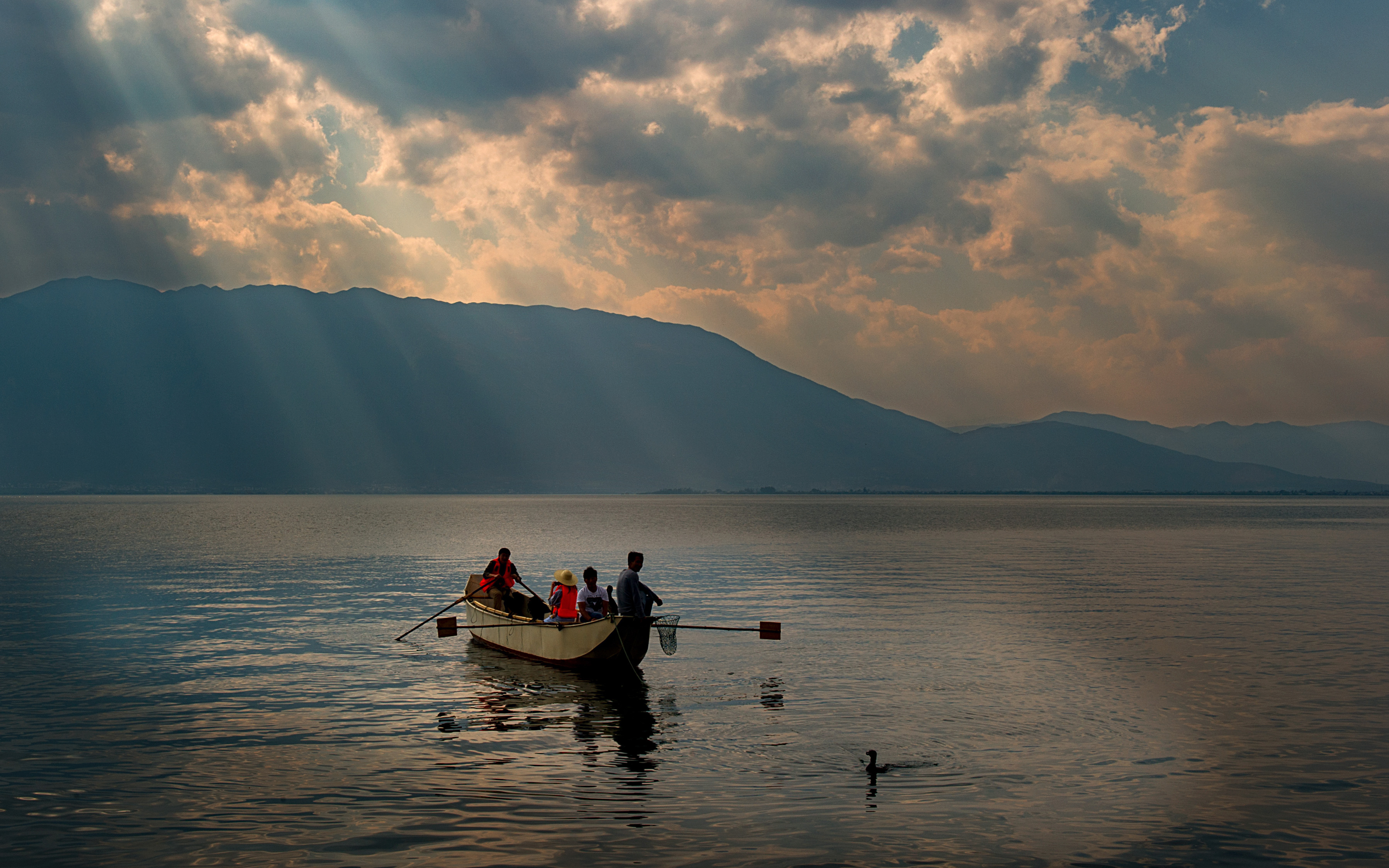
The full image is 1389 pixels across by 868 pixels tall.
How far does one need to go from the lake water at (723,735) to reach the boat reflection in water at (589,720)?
0.11 m

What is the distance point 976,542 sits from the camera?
344 feet

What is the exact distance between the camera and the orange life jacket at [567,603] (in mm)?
30484

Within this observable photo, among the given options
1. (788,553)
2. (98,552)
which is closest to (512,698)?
(788,553)

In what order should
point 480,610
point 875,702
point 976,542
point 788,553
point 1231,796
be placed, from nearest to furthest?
1. point 1231,796
2. point 875,702
3. point 480,610
4. point 788,553
5. point 976,542

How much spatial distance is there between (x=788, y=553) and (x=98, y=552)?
56739mm

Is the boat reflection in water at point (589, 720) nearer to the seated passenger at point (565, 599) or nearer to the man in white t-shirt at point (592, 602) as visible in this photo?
the seated passenger at point (565, 599)

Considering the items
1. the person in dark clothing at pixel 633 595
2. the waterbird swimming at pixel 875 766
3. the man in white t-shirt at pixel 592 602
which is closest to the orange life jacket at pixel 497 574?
the man in white t-shirt at pixel 592 602

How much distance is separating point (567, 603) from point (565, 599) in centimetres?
17

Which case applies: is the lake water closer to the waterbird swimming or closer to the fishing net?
the waterbird swimming

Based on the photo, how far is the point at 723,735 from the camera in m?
21.1

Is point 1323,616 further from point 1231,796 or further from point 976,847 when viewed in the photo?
point 976,847

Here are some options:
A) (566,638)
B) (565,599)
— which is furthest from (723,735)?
(565,599)

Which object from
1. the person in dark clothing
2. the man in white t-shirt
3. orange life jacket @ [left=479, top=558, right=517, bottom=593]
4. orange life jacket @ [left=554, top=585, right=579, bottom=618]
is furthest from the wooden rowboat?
orange life jacket @ [left=554, top=585, right=579, bottom=618]

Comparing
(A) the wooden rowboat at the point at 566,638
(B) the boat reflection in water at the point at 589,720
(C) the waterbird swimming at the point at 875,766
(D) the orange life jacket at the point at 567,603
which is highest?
(D) the orange life jacket at the point at 567,603
